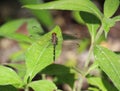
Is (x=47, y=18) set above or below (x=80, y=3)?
below

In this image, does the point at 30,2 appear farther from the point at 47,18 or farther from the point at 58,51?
the point at 58,51

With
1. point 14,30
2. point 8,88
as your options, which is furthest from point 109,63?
point 14,30

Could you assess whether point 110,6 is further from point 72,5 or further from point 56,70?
point 56,70

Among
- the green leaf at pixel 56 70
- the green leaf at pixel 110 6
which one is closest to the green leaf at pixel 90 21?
the green leaf at pixel 110 6

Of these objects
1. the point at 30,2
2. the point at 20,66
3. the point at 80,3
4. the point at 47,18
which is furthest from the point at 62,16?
the point at 80,3

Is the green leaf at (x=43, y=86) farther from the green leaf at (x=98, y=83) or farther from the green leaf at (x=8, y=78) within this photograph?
the green leaf at (x=98, y=83)

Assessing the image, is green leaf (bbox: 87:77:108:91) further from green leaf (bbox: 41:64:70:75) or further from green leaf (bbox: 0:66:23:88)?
Answer: green leaf (bbox: 0:66:23:88)
